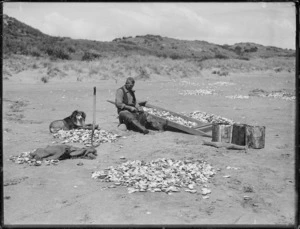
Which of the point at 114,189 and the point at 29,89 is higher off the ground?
the point at 29,89

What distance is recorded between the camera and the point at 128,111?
31.9 feet

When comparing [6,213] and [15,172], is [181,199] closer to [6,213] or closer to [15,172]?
[6,213]

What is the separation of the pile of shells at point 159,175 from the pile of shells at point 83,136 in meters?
2.00

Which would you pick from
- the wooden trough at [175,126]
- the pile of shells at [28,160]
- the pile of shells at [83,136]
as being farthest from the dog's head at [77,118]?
the pile of shells at [28,160]

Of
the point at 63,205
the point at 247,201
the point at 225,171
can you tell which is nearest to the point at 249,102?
the point at 225,171

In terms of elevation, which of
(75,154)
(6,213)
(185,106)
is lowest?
(6,213)

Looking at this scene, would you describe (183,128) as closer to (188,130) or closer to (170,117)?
(188,130)

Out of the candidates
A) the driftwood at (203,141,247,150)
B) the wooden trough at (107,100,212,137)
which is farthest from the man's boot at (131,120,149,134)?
the driftwood at (203,141,247,150)

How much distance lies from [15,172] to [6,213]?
1707 mm

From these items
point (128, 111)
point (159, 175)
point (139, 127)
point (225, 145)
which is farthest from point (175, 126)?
point (159, 175)

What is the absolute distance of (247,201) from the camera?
5.30 metres

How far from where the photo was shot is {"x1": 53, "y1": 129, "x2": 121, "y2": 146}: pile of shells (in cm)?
862

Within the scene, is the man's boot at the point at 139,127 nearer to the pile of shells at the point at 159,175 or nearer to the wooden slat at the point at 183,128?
the wooden slat at the point at 183,128

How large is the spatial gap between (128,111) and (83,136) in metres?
1.57
